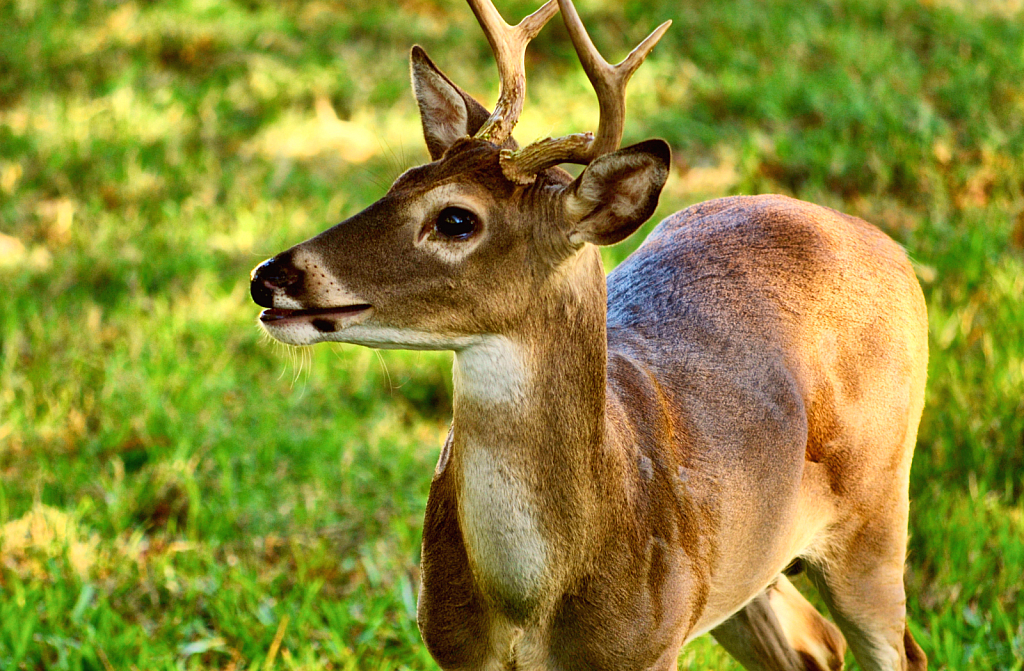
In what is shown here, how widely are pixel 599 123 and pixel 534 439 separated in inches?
26.2

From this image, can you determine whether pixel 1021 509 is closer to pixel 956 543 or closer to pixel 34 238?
pixel 956 543

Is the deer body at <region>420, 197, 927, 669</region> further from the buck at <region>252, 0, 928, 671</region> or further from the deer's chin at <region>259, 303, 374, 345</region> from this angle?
the deer's chin at <region>259, 303, 374, 345</region>

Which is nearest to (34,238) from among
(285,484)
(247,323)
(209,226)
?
(209,226)

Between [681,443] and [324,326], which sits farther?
[681,443]

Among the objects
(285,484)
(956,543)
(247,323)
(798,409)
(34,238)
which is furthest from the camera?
(34,238)

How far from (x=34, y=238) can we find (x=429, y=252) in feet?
15.6

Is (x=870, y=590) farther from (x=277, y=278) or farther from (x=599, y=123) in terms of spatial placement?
(x=277, y=278)

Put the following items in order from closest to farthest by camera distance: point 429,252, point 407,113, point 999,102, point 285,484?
point 429,252 → point 285,484 → point 999,102 → point 407,113

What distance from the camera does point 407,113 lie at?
8000 millimetres

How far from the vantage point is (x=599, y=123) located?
8.48 ft

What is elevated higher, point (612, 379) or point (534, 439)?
point (534, 439)

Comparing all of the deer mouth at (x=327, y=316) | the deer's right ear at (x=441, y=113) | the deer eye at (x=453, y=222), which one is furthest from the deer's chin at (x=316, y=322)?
the deer's right ear at (x=441, y=113)

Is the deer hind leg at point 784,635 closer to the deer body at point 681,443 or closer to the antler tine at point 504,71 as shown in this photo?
the deer body at point 681,443

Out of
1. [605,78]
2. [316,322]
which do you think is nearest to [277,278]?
[316,322]
